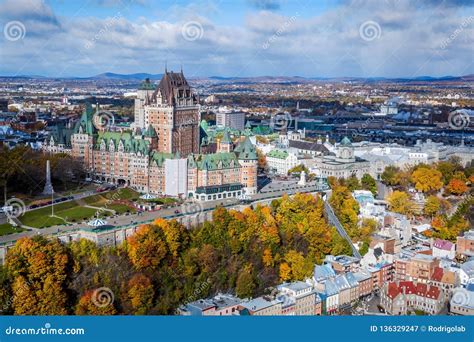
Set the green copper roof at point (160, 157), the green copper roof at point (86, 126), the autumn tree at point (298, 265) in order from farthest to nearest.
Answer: the green copper roof at point (86, 126)
the green copper roof at point (160, 157)
the autumn tree at point (298, 265)

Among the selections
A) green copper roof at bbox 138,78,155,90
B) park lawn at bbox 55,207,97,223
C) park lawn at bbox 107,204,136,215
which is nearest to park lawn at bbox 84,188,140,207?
park lawn at bbox 107,204,136,215

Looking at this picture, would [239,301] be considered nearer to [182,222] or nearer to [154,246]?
[154,246]

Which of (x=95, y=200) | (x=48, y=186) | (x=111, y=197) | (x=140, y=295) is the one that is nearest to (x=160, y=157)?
(x=111, y=197)

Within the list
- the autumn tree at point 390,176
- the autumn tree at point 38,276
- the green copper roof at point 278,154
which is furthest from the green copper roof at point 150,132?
the autumn tree at point 390,176

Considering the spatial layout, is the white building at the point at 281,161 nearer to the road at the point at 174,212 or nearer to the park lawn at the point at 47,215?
the road at the point at 174,212

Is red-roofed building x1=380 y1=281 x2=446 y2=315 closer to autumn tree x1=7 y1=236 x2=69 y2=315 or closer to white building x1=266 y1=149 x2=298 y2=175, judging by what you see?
autumn tree x1=7 y1=236 x2=69 y2=315

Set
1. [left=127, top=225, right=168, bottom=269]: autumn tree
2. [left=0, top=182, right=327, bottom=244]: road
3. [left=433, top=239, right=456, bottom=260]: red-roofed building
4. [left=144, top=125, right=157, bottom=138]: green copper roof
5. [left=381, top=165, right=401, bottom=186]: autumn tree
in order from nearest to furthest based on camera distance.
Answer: [left=127, top=225, right=168, bottom=269]: autumn tree → [left=0, top=182, right=327, bottom=244]: road → [left=433, top=239, right=456, bottom=260]: red-roofed building → [left=144, top=125, right=157, bottom=138]: green copper roof → [left=381, top=165, right=401, bottom=186]: autumn tree
